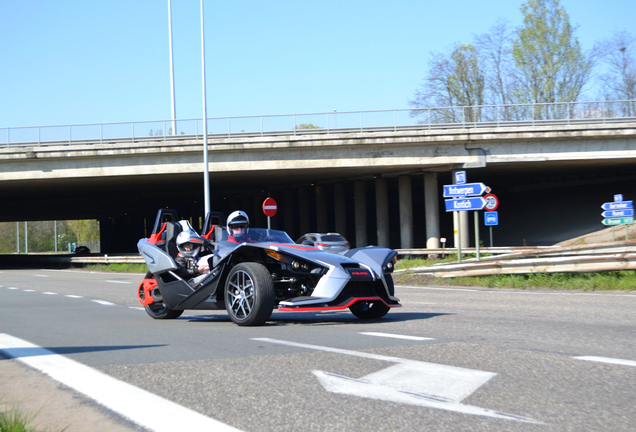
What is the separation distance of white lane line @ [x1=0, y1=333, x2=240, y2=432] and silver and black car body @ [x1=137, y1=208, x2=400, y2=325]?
7.91 ft

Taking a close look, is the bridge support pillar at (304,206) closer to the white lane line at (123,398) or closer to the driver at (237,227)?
the driver at (237,227)

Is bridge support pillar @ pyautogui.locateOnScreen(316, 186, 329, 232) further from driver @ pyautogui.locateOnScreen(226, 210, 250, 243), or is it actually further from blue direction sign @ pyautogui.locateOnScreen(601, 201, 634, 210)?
driver @ pyautogui.locateOnScreen(226, 210, 250, 243)

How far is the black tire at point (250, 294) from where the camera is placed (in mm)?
7996

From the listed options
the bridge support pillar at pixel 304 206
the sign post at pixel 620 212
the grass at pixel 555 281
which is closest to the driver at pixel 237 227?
the grass at pixel 555 281

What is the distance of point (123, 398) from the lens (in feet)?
14.4

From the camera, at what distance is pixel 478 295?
1377cm

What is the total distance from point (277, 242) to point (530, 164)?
2947 cm

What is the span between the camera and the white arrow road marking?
4.02 meters

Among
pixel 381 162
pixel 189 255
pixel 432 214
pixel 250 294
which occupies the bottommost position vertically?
pixel 250 294

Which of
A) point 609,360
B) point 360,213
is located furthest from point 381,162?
point 609,360

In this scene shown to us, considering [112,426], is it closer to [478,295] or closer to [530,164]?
[478,295]

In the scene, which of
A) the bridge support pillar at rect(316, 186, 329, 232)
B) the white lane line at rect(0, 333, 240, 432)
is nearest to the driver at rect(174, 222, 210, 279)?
the white lane line at rect(0, 333, 240, 432)

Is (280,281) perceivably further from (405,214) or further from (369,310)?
(405,214)

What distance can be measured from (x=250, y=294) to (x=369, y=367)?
3.24 m
